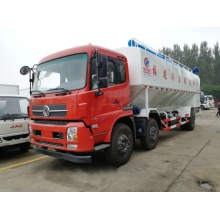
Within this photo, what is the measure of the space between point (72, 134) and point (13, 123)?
2491 millimetres

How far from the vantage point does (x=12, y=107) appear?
5652 millimetres

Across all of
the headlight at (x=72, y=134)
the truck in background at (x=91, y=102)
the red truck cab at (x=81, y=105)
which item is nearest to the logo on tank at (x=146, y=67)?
the truck in background at (x=91, y=102)

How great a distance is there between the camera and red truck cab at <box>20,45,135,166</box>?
3.57 m

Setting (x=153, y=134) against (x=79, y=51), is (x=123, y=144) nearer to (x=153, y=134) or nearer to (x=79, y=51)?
(x=153, y=134)

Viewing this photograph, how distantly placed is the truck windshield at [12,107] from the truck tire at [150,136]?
3.45m

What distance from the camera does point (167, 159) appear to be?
485 centimetres

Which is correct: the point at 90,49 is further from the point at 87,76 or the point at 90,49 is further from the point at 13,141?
the point at 13,141

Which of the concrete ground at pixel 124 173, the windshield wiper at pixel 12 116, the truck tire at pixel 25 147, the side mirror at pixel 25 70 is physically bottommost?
the concrete ground at pixel 124 173

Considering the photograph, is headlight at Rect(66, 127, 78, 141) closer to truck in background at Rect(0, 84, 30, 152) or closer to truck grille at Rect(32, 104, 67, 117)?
truck grille at Rect(32, 104, 67, 117)

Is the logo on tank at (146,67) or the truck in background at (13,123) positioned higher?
the logo on tank at (146,67)

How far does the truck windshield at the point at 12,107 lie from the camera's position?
17.4 ft

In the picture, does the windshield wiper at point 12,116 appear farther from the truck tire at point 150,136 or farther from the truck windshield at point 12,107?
the truck tire at point 150,136

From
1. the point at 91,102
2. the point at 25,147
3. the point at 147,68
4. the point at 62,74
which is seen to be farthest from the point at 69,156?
the point at 147,68

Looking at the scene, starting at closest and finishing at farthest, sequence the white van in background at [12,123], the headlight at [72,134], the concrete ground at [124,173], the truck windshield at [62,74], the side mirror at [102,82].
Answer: the concrete ground at [124,173], the headlight at [72,134], the side mirror at [102,82], the truck windshield at [62,74], the white van in background at [12,123]
